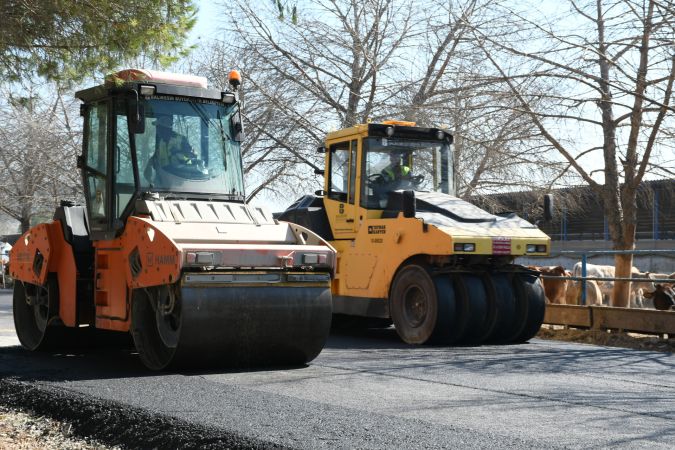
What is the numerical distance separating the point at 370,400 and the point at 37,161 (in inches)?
977

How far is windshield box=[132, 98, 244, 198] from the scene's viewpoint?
9.64 m

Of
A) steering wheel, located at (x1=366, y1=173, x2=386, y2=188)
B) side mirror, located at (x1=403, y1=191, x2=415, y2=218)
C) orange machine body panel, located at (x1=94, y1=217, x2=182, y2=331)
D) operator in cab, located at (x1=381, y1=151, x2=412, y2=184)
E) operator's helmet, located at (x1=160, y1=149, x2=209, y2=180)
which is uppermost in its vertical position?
operator in cab, located at (x1=381, y1=151, x2=412, y2=184)

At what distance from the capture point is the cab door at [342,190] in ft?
45.1

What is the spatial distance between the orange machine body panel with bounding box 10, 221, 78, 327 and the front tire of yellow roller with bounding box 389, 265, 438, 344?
14.3 feet

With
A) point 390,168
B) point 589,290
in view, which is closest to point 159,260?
point 390,168

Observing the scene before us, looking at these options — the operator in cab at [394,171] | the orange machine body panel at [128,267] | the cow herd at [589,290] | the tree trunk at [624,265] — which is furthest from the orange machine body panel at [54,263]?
the tree trunk at [624,265]

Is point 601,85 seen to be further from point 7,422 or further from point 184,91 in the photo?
point 7,422

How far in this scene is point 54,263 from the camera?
10.4m

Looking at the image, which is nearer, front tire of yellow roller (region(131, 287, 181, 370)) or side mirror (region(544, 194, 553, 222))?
front tire of yellow roller (region(131, 287, 181, 370))

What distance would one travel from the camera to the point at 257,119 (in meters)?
21.2

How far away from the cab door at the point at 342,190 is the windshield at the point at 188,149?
3.85 meters

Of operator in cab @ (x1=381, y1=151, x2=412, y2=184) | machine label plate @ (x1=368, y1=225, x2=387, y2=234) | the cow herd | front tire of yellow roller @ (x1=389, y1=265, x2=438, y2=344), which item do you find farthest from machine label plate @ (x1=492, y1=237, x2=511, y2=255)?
the cow herd

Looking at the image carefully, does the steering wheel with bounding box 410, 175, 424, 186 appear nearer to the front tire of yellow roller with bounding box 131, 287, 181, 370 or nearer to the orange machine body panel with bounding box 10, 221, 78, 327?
the orange machine body panel with bounding box 10, 221, 78, 327

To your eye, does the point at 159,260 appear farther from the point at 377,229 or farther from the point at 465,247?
the point at 377,229
